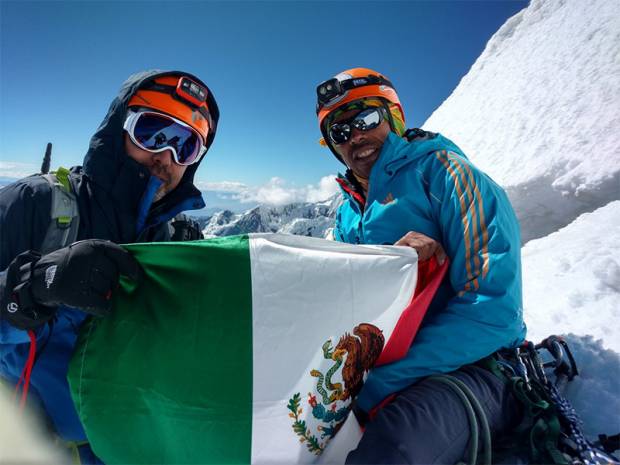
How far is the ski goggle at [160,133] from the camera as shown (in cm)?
246

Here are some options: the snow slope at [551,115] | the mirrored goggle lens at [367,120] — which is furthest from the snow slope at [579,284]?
the mirrored goggle lens at [367,120]

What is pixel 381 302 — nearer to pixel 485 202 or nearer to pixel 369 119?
pixel 485 202

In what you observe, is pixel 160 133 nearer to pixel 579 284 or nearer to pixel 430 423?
pixel 430 423

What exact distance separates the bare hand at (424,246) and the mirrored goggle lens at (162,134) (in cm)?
200

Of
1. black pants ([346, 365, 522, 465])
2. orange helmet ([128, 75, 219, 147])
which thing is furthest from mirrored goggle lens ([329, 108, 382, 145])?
black pants ([346, 365, 522, 465])

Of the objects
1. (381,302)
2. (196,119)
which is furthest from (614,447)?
(196,119)

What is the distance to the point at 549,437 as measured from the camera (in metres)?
1.78

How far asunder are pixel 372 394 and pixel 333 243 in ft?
3.36

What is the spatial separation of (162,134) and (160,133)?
2 centimetres

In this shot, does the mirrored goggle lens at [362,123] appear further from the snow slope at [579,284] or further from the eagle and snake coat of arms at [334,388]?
the snow slope at [579,284]

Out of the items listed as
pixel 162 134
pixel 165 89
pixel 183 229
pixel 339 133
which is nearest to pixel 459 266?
pixel 339 133

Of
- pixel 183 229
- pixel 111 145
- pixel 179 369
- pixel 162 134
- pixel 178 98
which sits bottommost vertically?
pixel 179 369

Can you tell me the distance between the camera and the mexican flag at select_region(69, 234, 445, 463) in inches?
60.7

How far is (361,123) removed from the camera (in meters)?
3.03
